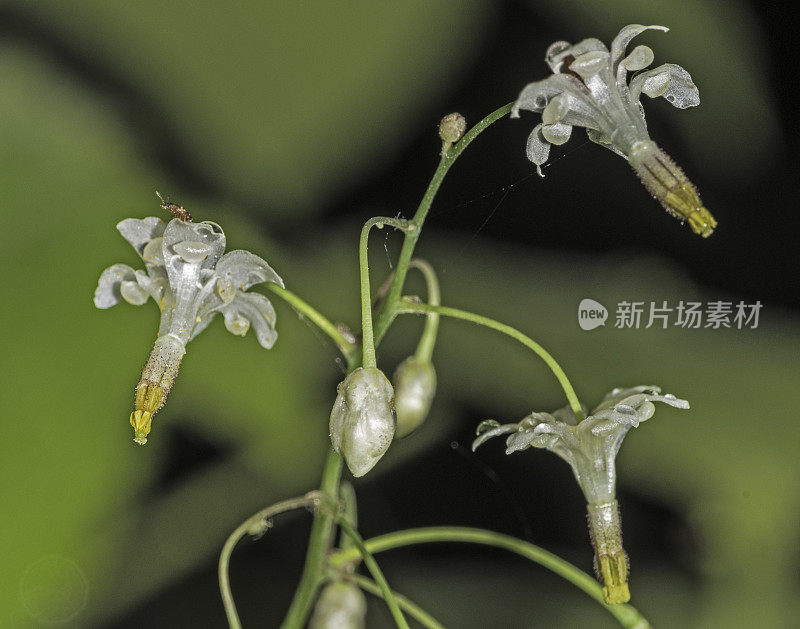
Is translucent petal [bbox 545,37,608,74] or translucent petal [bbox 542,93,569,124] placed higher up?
translucent petal [bbox 545,37,608,74]

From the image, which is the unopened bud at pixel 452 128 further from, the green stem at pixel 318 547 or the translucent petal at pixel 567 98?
the green stem at pixel 318 547

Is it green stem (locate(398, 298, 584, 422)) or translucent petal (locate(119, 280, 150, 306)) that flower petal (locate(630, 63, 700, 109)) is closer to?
Answer: green stem (locate(398, 298, 584, 422))

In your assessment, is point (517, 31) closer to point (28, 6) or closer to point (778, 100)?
point (778, 100)

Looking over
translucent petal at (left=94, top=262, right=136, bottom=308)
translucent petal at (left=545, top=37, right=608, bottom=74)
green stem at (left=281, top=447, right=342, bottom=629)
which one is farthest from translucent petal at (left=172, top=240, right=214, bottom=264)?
translucent petal at (left=545, top=37, right=608, bottom=74)

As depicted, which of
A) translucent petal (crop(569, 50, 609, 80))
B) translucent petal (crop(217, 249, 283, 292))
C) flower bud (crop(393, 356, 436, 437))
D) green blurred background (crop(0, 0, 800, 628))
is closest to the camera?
translucent petal (crop(569, 50, 609, 80))

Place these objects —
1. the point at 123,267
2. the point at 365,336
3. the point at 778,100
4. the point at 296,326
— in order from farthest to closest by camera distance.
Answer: the point at 296,326 < the point at 778,100 < the point at 123,267 < the point at 365,336

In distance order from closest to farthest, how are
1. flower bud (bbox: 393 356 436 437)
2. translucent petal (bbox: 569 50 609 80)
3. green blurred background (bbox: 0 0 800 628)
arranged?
translucent petal (bbox: 569 50 609 80)
flower bud (bbox: 393 356 436 437)
green blurred background (bbox: 0 0 800 628)

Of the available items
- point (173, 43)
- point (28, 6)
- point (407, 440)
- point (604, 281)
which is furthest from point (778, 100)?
point (28, 6)

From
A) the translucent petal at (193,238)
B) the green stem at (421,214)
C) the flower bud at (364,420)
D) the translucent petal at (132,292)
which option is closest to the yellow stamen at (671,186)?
the green stem at (421,214)
